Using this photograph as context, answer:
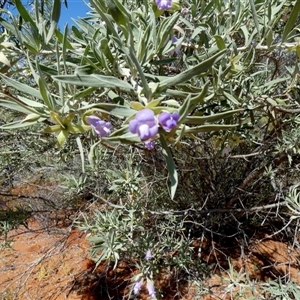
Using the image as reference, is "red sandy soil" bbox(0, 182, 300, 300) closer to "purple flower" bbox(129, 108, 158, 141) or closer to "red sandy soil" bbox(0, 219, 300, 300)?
"red sandy soil" bbox(0, 219, 300, 300)

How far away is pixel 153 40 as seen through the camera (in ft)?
2.53

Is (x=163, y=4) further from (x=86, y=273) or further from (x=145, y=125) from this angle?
(x=86, y=273)

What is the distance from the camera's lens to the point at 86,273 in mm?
2566

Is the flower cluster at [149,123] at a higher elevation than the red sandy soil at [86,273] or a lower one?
higher

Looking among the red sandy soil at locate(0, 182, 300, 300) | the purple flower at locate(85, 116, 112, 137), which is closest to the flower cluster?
the purple flower at locate(85, 116, 112, 137)

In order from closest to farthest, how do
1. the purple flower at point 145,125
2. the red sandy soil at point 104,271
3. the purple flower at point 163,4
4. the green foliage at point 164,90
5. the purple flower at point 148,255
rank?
1. the purple flower at point 145,125
2. the green foliage at point 164,90
3. the purple flower at point 163,4
4. the purple flower at point 148,255
5. the red sandy soil at point 104,271

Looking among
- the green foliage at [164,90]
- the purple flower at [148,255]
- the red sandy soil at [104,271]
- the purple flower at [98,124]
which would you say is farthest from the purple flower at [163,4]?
the red sandy soil at [104,271]

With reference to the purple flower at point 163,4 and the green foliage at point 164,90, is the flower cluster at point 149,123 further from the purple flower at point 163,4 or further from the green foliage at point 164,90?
the purple flower at point 163,4

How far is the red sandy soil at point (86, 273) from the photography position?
219cm

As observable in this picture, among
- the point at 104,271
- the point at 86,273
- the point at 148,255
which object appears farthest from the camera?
the point at 86,273

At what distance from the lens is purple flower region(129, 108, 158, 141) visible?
20.1 inches

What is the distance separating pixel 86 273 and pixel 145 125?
2310mm

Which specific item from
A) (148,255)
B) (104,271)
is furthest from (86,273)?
(148,255)

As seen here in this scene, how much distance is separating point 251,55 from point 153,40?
38 cm
